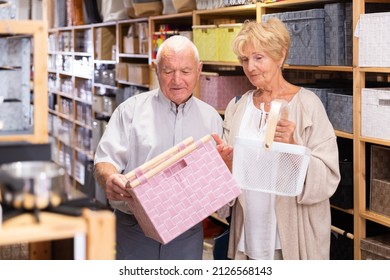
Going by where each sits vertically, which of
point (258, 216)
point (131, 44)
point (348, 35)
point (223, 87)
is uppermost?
point (131, 44)

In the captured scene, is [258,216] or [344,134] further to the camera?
[344,134]

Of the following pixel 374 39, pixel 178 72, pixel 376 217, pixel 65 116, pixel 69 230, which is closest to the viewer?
pixel 69 230

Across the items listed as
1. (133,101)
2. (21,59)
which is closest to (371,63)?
(133,101)

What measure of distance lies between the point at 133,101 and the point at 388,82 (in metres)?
1.44

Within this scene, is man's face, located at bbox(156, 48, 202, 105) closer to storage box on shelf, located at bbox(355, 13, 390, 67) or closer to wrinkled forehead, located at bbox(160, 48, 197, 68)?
wrinkled forehead, located at bbox(160, 48, 197, 68)

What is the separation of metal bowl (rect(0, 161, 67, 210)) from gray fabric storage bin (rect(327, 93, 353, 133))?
180cm

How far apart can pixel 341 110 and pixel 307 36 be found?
16.4 inches

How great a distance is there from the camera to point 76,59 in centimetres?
700

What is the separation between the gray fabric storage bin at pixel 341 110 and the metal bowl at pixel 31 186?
1.80 meters

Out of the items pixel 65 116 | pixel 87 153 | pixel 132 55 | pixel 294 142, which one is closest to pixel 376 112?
pixel 294 142

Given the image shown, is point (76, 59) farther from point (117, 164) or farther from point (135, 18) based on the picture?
point (117, 164)

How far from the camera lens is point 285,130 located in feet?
6.79

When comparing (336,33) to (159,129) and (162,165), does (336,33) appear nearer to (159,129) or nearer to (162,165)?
(159,129)

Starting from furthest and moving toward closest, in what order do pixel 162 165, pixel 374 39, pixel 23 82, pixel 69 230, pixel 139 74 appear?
pixel 139 74 → pixel 374 39 → pixel 162 165 → pixel 23 82 → pixel 69 230
